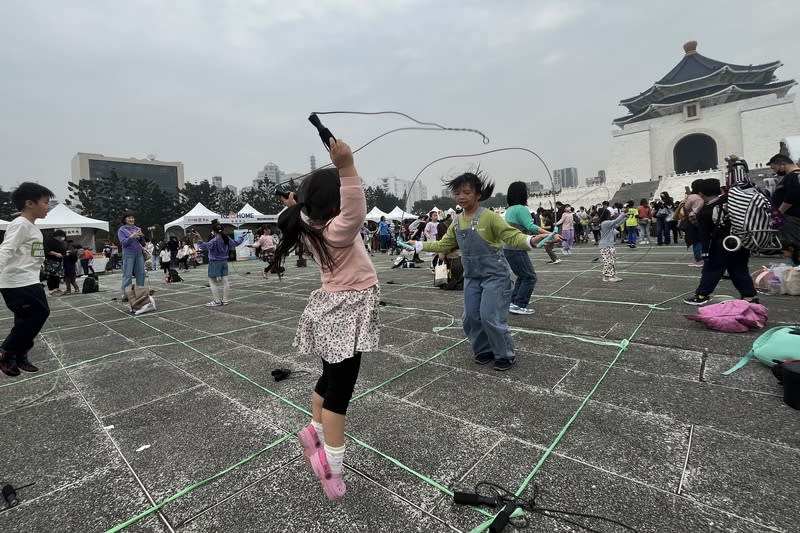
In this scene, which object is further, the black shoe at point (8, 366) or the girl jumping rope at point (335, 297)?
the black shoe at point (8, 366)

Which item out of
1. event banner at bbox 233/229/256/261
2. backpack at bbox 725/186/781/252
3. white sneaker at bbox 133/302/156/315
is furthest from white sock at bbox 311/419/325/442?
event banner at bbox 233/229/256/261

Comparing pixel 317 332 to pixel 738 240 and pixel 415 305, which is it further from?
pixel 738 240

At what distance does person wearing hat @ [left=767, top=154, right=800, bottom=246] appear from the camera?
16.0ft

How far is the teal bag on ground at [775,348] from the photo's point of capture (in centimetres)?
270

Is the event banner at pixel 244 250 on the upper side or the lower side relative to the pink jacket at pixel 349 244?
upper

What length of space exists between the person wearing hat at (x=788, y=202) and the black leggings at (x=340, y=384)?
607cm

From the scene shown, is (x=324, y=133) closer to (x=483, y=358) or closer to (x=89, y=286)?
(x=483, y=358)

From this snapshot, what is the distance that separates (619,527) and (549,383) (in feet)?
4.62

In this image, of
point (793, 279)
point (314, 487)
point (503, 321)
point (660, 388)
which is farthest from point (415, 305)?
point (793, 279)

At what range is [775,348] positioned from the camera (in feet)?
9.12

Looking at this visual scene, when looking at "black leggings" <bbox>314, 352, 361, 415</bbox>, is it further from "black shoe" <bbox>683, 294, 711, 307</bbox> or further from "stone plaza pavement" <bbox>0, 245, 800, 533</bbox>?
"black shoe" <bbox>683, 294, 711, 307</bbox>

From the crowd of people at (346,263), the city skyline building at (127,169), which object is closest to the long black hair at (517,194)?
the crowd of people at (346,263)

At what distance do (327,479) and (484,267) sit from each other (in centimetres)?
213

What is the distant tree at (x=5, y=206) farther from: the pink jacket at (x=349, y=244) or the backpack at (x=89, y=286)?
the pink jacket at (x=349, y=244)
